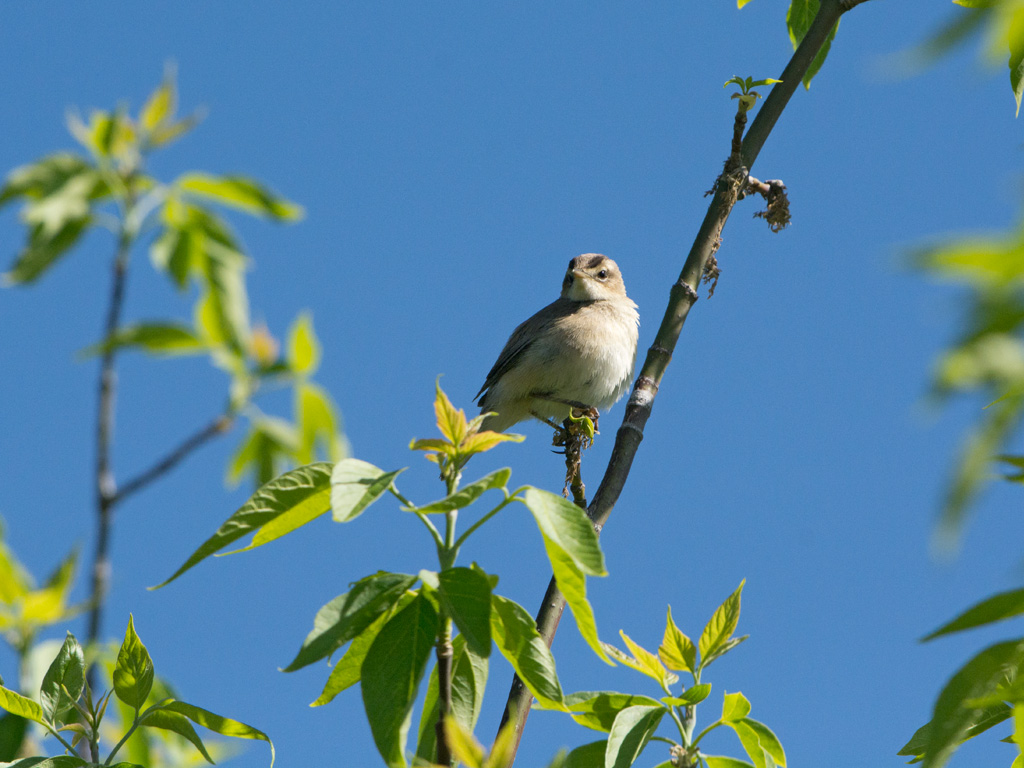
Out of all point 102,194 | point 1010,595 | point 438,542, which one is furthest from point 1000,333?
point 102,194

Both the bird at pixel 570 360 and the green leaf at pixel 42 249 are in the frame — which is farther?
the bird at pixel 570 360

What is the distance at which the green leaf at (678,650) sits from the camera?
7.21 ft

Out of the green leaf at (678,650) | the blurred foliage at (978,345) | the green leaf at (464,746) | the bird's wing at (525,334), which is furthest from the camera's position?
the bird's wing at (525,334)

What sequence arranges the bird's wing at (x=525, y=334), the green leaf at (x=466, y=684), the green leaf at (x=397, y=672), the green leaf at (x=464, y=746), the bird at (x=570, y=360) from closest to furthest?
the green leaf at (x=464, y=746) → the green leaf at (x=397, y=672) → the green leaf at (x=466, y=684) → the bird at (x=570, y=360) → the bird's wing at (x=525, y=334)

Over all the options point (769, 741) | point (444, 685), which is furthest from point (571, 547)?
point (769, 741)

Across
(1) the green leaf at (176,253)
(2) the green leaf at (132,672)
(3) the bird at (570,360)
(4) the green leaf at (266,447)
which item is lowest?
(2) the green leaf at (132,672)

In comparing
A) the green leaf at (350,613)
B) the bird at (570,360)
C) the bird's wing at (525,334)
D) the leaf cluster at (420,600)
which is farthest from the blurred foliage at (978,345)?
the bird's wing at (525,334)

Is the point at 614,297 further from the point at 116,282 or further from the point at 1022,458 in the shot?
the point at 1022,458

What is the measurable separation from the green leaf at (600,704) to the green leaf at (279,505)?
0.75 metres

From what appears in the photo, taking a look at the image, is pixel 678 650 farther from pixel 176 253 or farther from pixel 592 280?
pixel 592 280

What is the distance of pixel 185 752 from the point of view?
8.45ft

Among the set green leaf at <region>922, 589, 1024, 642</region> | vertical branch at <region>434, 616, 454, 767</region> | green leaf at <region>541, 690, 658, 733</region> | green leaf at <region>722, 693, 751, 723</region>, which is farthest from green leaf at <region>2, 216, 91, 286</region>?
green leaf at <region>922, 589, 1024, 642</region>

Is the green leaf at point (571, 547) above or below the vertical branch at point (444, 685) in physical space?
above

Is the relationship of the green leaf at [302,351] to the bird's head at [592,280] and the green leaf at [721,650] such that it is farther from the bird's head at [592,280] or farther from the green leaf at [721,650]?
the bird's head at [592,280]
